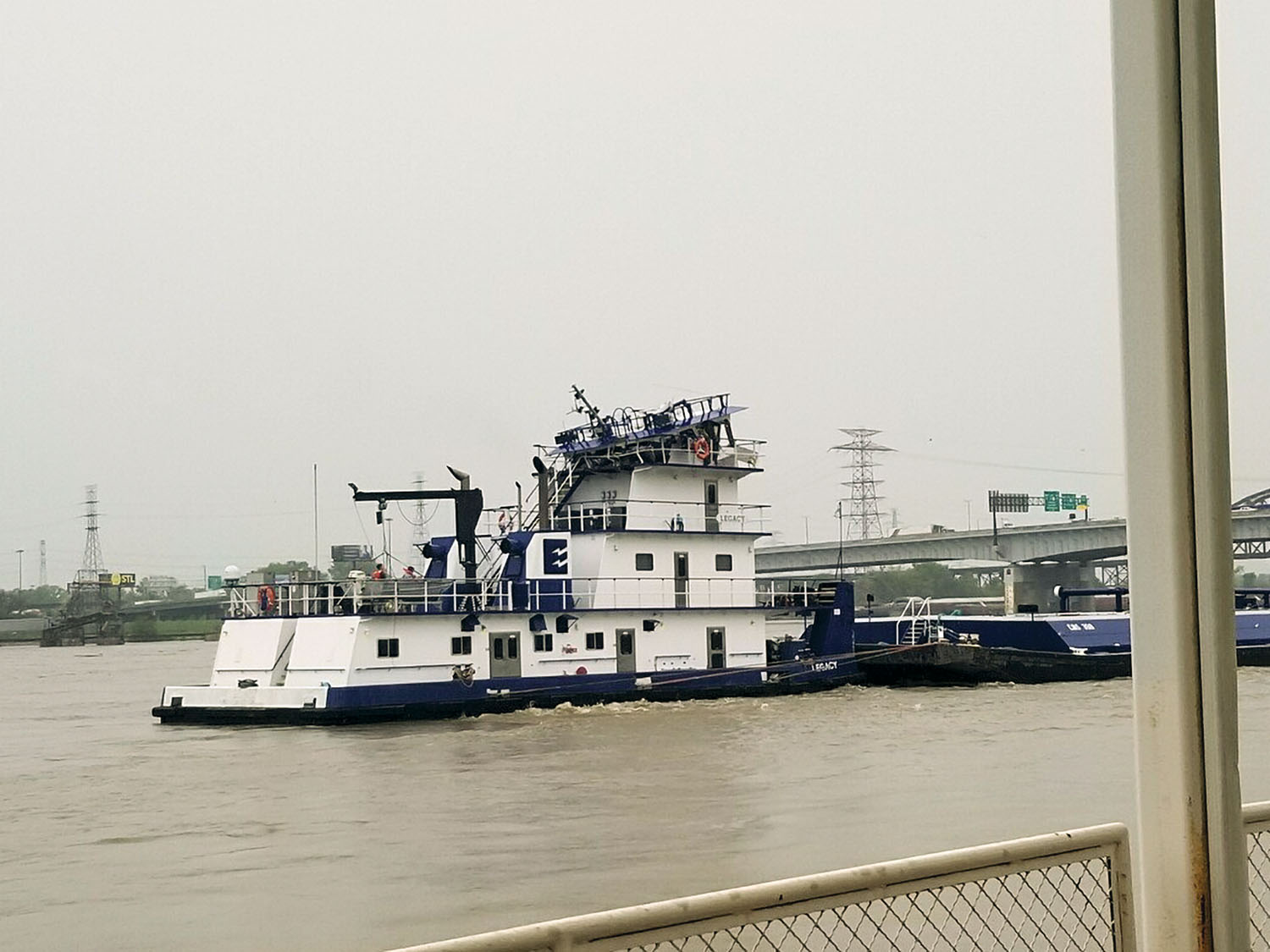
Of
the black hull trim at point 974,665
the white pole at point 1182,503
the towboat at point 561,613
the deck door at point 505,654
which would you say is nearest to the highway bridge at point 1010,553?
the black hull trim at point 974,665

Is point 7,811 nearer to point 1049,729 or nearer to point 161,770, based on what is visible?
point 161,770

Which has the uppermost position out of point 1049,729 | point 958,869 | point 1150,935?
point 958,869

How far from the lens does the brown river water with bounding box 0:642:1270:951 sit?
11086 millimetres

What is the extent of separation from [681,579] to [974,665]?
8400 mm

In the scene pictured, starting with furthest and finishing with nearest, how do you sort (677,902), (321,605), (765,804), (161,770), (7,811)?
1. (321,605)
2. (161,770)
3. (7,811)
4. (765,804)
5. (677,902)

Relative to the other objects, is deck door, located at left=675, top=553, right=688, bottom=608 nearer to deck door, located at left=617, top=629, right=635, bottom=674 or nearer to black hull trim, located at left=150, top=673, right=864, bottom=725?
deck door, located at left=617, top=629, right=635, bottom=674

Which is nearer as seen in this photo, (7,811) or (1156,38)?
(1156,38)

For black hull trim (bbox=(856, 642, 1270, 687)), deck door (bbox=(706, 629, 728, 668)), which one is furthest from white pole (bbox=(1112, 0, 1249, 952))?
black hull trim (bbox=(856, 642, 1270, 687))

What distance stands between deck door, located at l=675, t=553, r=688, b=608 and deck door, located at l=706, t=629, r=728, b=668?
729 millimetres

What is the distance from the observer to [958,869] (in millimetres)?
2789

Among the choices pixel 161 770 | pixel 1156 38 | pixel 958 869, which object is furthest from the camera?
pixel 161 770

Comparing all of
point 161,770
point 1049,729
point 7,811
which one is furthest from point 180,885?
point 1049,729

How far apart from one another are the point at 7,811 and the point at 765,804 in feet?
29.4

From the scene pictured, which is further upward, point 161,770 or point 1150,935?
point 1150,935
